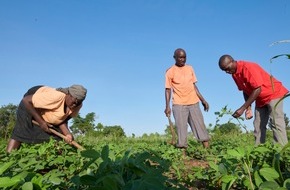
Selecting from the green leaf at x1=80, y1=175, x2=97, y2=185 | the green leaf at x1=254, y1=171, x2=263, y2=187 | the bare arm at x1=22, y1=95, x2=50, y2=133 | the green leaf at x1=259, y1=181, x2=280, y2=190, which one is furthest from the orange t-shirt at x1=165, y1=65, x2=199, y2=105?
the green leaf at x1=80, y1=175, x2=97, y2=185

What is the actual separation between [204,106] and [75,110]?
8.54ft

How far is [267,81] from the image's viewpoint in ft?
16.0

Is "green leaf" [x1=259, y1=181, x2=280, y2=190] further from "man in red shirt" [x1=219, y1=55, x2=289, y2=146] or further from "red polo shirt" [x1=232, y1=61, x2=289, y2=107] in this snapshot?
"red polo shirt" [x1=232, y1=61, x2=289, y2=107]

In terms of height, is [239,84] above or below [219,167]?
above

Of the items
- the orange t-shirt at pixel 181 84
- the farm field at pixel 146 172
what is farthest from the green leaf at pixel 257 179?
the orange t-shirt at pixel 181 84

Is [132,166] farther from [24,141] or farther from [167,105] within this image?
[167,105]

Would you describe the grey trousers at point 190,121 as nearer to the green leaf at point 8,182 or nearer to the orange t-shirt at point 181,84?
the orange t-shirt at point 181,84

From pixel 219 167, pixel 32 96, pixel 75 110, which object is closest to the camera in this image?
pixel 219 167

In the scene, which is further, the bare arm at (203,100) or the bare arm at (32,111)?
the bare arm at (203,100)

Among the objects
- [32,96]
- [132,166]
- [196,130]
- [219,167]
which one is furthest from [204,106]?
[132,166]

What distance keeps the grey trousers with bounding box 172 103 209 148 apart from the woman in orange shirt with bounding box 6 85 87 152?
1.88 m

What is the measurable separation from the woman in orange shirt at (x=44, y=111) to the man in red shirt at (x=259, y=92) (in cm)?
206

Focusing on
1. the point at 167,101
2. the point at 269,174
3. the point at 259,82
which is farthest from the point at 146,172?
the point at 167,101

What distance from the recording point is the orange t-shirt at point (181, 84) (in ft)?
20.8
